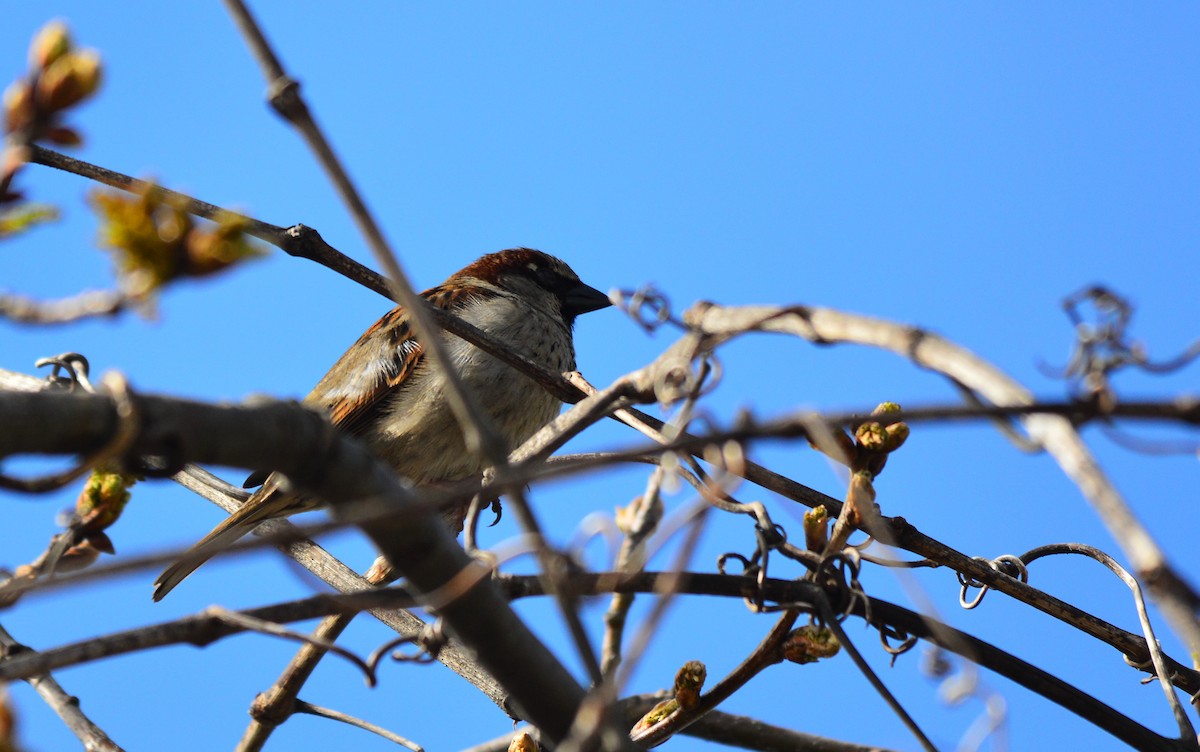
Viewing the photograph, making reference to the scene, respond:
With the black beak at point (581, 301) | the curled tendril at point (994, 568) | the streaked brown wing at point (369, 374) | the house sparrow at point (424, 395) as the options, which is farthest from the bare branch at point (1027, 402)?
the black beak at point (581, 301)

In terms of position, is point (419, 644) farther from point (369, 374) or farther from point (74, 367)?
point (369, 374)

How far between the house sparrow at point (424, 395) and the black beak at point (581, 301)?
43 centimetres

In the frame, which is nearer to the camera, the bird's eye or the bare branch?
the bare branch

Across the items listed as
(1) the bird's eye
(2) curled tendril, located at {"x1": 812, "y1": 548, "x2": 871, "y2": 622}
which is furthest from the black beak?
(2) curled tendril, located at {"x1": 812, "y1": 548, "x2": 871, "y2": 622}

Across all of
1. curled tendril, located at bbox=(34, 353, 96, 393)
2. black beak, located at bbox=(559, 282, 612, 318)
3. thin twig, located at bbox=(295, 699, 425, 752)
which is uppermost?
black beak, located at bbox=(559, 282, 612, 318)

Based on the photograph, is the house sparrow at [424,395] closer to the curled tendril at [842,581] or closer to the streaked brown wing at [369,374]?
the streaked brown wing at [369,374]

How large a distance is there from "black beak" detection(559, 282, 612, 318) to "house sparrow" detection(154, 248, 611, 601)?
0.43 m

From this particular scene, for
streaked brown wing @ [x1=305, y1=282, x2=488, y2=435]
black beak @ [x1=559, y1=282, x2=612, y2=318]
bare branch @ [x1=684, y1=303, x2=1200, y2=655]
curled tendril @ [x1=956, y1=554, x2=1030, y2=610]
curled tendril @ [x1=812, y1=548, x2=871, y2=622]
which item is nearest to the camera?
bare branch @ [x1=684, y1=303, x2=1200, y2=655]

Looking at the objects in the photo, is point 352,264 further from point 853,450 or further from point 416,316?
point 416,316

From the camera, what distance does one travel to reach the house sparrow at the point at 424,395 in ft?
14.4

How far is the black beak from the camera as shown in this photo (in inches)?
221

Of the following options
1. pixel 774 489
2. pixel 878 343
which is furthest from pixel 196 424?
pixel 774 489

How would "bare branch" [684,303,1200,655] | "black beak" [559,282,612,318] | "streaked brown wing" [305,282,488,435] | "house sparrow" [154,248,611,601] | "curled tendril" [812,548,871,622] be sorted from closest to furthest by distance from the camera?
"bare branch" [684,303,1200,655]
"curled tendril" [812,548,871,622]
"house sparrow" [154,248,611,601]
"streaked brown wing" [305,282,488,435]
"black beak" [559,282,612,318]

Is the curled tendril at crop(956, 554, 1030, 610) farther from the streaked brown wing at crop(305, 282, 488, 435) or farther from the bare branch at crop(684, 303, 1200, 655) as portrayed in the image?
the streaked brown wing at crop(305, 282, 488, 435)
